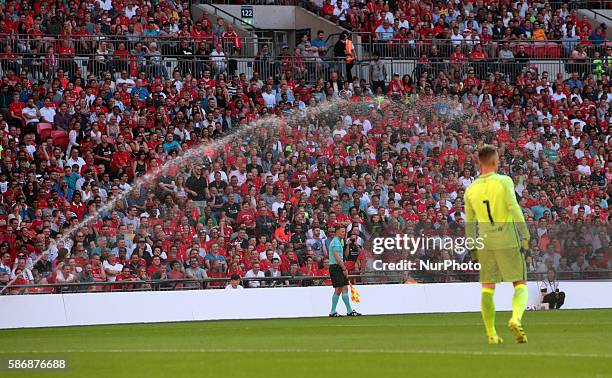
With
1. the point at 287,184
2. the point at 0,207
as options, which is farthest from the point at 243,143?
the point at 0,207

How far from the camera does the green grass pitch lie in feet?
41.4

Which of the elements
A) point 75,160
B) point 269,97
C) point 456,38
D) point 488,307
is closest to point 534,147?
point 456,38

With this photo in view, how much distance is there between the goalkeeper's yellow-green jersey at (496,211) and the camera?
15234mm

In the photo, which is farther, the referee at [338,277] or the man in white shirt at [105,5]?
the man in white shirt at [105,5]

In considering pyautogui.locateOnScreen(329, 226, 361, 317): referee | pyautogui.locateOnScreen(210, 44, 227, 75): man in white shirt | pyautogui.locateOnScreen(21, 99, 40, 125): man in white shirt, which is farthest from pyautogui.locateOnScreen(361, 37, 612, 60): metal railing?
pyautogui.locateOnScreen(329, 226, 361, 317): referee

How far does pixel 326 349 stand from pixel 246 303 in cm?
1146

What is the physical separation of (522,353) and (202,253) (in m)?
15.4

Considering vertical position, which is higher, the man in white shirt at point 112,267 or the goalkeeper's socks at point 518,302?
the goalkeeper's socks at point 518,302

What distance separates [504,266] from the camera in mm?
15336

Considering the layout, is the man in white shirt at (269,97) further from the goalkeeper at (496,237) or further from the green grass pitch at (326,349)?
the goalkeeper at (496,237)

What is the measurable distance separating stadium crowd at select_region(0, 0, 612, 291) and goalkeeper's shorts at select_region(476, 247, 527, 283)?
13041 mm

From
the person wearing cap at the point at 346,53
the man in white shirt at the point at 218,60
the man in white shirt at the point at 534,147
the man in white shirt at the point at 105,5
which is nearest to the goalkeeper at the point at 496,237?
the man in white shirt at the point at 534,147

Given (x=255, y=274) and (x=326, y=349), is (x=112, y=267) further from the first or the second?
(x=326, y=349)

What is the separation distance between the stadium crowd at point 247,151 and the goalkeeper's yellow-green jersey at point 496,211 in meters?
13.0
